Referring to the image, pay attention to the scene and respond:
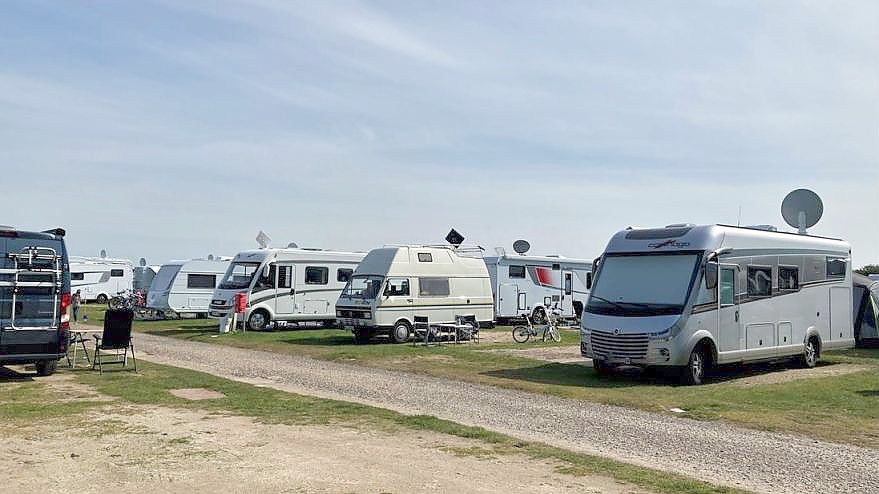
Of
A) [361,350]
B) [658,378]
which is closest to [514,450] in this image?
[658,378]

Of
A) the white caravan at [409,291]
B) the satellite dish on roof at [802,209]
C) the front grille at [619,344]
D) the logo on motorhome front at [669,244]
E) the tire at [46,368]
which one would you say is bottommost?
the tire at [46,368]

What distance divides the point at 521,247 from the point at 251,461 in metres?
26.6

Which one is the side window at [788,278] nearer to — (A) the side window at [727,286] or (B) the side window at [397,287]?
(A) the side window at [727,286]

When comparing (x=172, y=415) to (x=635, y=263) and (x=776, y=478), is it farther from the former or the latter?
(x=635, y=263)

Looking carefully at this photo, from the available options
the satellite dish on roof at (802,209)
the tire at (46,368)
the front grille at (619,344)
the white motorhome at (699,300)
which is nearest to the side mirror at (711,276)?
the white motorhome at (699,300)

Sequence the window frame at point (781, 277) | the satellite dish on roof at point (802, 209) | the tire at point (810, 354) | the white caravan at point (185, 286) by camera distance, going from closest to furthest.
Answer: the window frame at point (781, 277) < the tire at point (810, 354) < the satellite dish on roof at point (802, 209) < the white caravan at point (185, 286)

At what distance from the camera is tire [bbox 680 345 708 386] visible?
46.0 feet

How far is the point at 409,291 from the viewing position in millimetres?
23531

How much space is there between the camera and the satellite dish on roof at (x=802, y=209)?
64.7 feet

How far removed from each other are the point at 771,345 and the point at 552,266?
16.6 meters

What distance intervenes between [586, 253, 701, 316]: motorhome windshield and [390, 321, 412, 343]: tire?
854 cm

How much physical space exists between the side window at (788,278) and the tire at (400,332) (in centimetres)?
1031

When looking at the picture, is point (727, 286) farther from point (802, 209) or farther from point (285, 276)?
point (285, 276)

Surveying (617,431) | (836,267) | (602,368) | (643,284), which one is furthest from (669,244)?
(617,431)
